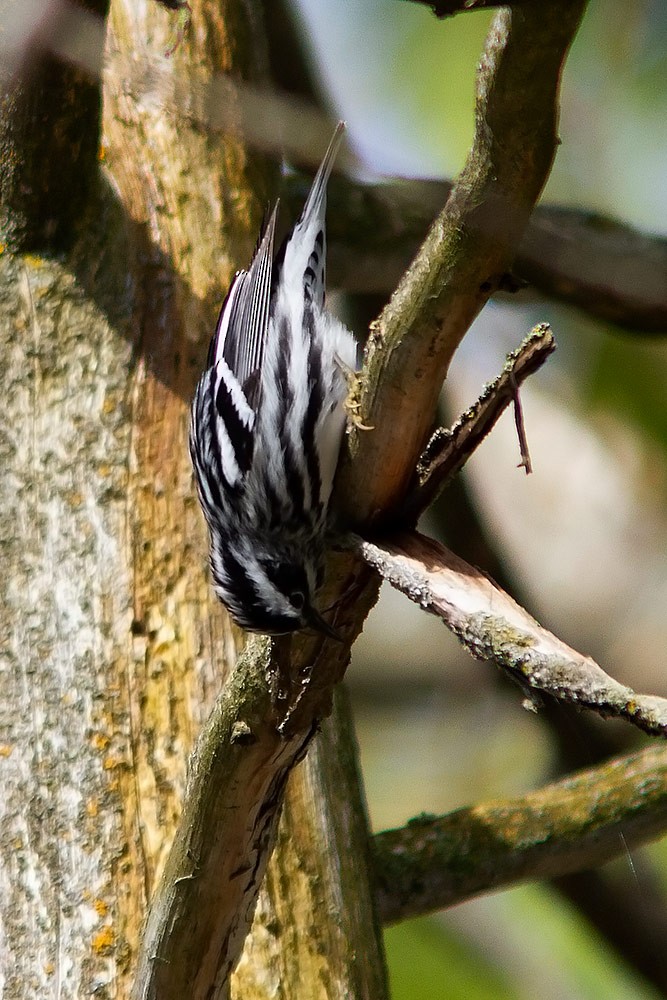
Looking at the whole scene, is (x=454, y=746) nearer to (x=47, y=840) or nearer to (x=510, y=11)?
(x=47, y=840)

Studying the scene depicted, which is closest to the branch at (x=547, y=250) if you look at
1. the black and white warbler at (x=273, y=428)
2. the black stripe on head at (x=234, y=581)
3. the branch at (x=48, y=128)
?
the black and white warbler at (x=273, y=428)

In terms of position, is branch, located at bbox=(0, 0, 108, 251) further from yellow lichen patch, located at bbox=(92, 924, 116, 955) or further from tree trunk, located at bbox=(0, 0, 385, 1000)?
yellow lichen patch, located at bbox=(92, 924, 116, 955)

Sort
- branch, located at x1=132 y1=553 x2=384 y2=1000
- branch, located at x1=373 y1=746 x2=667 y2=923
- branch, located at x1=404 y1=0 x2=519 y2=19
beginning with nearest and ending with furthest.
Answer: branch, located at x1=404 y1=0 x2=519 y2=19, branch, located at x1=132 y1=553 x2=384 y2=1000, branch, located at x1=373 y1=746 x2=667 y2=923

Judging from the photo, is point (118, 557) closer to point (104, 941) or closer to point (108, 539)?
point (108, 539)

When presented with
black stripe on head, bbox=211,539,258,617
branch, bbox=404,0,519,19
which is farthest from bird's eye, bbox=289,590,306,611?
branch, bbox=404,0,519,19

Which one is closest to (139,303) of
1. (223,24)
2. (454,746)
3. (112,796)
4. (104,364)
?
(104,364)
